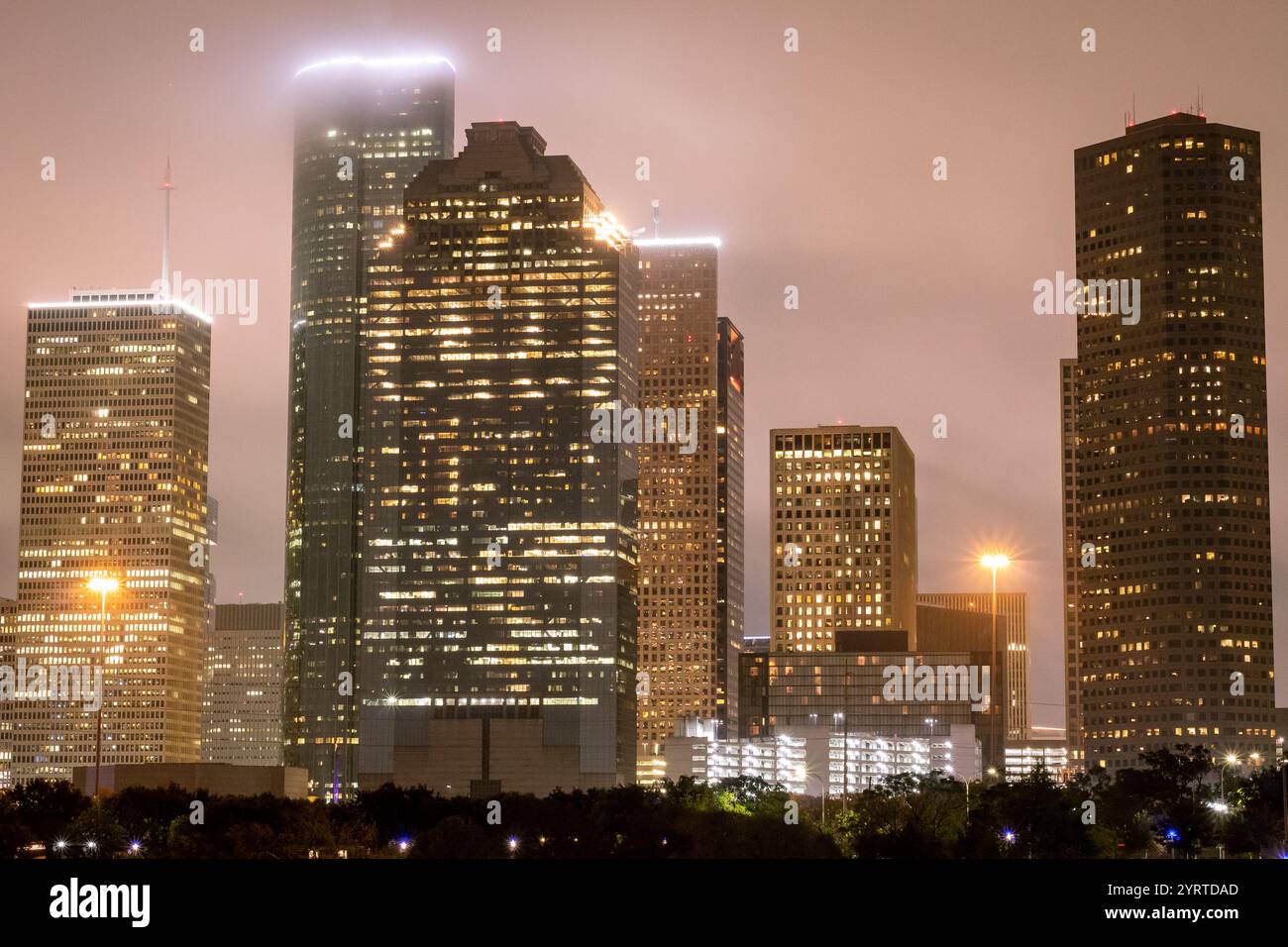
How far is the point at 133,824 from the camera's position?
149m
